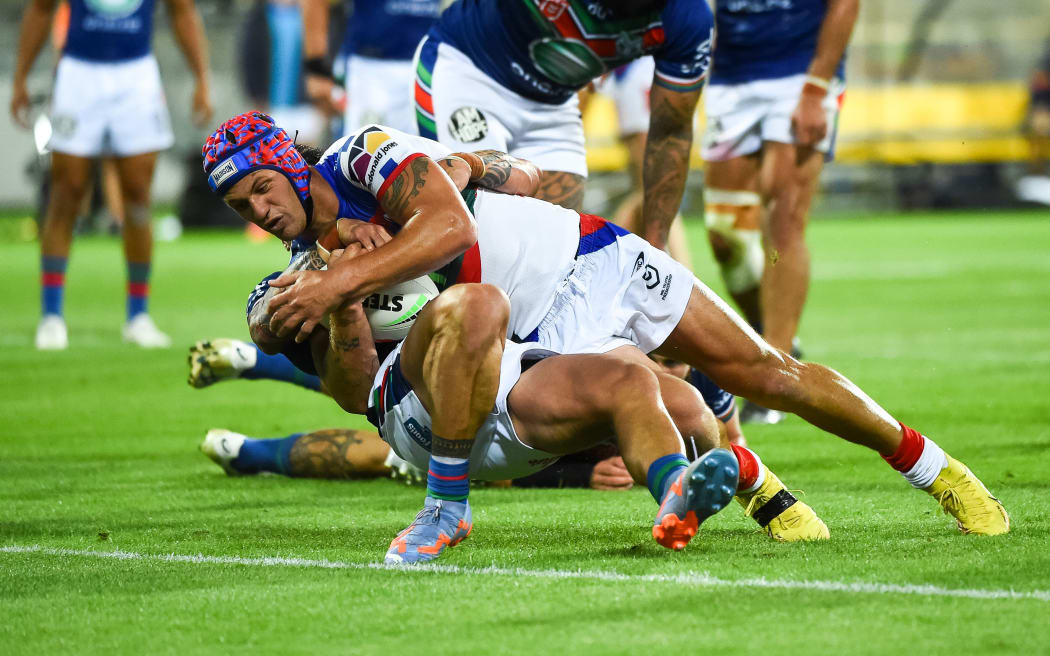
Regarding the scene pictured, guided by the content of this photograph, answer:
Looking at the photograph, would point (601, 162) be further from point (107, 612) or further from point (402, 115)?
point (107, 612)

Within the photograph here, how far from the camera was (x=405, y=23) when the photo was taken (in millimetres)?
10789

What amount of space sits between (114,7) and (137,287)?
174 cm

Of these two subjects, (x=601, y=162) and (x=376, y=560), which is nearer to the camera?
(x=376, y=560)

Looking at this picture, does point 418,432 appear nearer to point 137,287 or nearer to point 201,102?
point 137,287

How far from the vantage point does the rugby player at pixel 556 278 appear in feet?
14.1

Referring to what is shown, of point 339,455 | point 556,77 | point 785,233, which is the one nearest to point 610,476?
point 339,455

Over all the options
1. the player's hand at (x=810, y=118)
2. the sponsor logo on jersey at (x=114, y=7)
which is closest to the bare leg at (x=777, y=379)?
the player's hand at (x=810, y=118)

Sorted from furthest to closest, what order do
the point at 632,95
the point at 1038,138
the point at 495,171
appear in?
1. the point at 1038,138
2. the point at 632,95
3. the point at 495,171

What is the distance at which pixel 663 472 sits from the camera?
4.01 meters

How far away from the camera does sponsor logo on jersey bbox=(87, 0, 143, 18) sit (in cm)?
1026

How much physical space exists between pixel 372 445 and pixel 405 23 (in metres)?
5.58

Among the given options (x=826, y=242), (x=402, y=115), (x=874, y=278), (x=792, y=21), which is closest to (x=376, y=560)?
(x=792, y=21)

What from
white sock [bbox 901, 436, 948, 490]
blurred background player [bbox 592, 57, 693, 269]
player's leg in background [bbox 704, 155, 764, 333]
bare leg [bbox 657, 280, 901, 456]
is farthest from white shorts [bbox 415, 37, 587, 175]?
blurred background player [bbox 592, 57, 693, 269]

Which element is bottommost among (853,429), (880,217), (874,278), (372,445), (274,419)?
(880,217)
